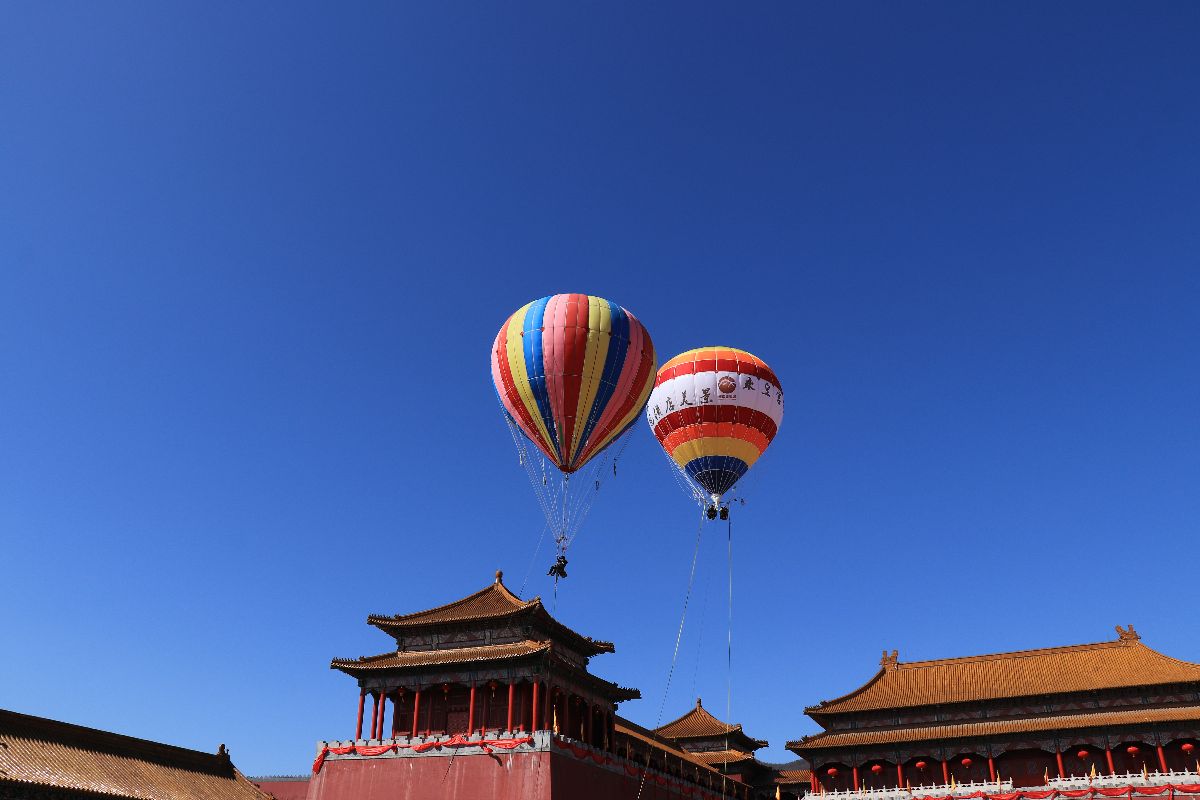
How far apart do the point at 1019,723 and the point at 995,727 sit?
103 centimetres

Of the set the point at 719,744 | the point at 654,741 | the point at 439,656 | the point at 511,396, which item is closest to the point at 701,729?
the point at 719,744

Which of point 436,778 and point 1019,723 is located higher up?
point 1019,723

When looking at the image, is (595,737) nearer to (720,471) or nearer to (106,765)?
(720,471)

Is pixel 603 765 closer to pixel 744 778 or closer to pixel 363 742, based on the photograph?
pixel 363 742

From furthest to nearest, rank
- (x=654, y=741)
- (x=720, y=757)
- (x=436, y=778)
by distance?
(x=720, y=757)
(x=654, y=741)
(x=436, y=778)

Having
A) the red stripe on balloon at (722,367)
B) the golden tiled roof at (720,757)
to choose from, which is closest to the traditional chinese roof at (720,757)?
the golden tiled roof at (720,757)

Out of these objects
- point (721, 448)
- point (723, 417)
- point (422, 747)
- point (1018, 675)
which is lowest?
point (422, 747)

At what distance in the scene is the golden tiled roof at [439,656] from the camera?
112 feet

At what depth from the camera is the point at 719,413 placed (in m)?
33.1

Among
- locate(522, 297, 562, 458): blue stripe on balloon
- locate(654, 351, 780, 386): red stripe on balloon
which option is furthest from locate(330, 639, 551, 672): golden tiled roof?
locate(654, 351, 780, 386): red stripe on balloon

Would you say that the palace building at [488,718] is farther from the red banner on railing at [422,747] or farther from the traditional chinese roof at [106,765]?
the traditional chinese roof at [106,765]

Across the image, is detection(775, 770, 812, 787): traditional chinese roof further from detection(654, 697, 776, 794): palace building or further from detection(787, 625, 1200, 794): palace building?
detection(787, 625, 1200, 794): palace building

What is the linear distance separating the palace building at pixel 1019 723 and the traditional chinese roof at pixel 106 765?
85.2ft

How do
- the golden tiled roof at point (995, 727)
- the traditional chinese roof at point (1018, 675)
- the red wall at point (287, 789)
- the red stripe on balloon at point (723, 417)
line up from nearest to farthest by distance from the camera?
the red stripe on balloon at point (723, 417) < the golden tiled roof at point (995, 727) < the traditional chinese roof at point (1018, 675) < the red wall at point (287, 789)
